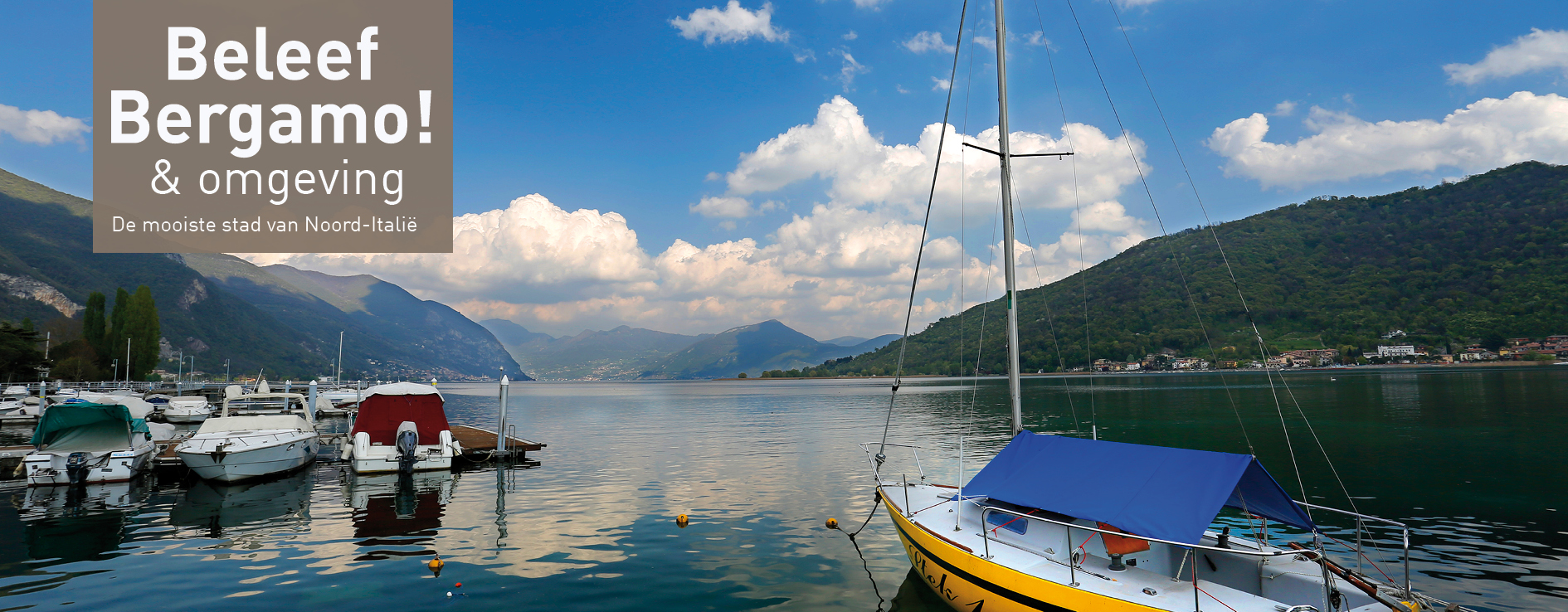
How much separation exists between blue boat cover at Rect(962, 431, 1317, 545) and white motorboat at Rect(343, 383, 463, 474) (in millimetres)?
27945

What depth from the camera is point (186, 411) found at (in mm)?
63375

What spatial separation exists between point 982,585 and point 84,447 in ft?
125

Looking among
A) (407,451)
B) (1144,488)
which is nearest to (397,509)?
(407,451)

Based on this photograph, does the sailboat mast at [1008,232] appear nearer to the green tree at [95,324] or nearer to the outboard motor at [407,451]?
the outboard motor at [407,451]

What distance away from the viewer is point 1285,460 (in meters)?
32.6

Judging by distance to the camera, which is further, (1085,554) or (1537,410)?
(1537,410)

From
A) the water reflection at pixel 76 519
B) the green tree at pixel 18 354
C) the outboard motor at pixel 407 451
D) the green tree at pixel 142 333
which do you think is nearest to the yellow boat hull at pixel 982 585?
the water reflection at pixel 76 519

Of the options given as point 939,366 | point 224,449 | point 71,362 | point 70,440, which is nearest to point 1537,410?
point 224,449

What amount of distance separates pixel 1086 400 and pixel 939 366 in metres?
92.3

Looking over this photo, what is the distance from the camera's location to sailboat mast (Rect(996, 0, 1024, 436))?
646 inches

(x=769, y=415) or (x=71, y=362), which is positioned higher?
(x=71, y=362)

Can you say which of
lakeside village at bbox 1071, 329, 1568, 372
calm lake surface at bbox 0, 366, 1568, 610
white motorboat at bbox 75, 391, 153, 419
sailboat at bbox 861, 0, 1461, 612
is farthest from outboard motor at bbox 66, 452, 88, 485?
lakeside village at bbox 1071, 329, 1568, 372

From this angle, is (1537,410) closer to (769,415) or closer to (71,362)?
(769,415)

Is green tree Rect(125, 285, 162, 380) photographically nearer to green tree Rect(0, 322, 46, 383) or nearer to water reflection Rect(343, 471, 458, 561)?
green tree Rect(0, 322, 46, 383)
